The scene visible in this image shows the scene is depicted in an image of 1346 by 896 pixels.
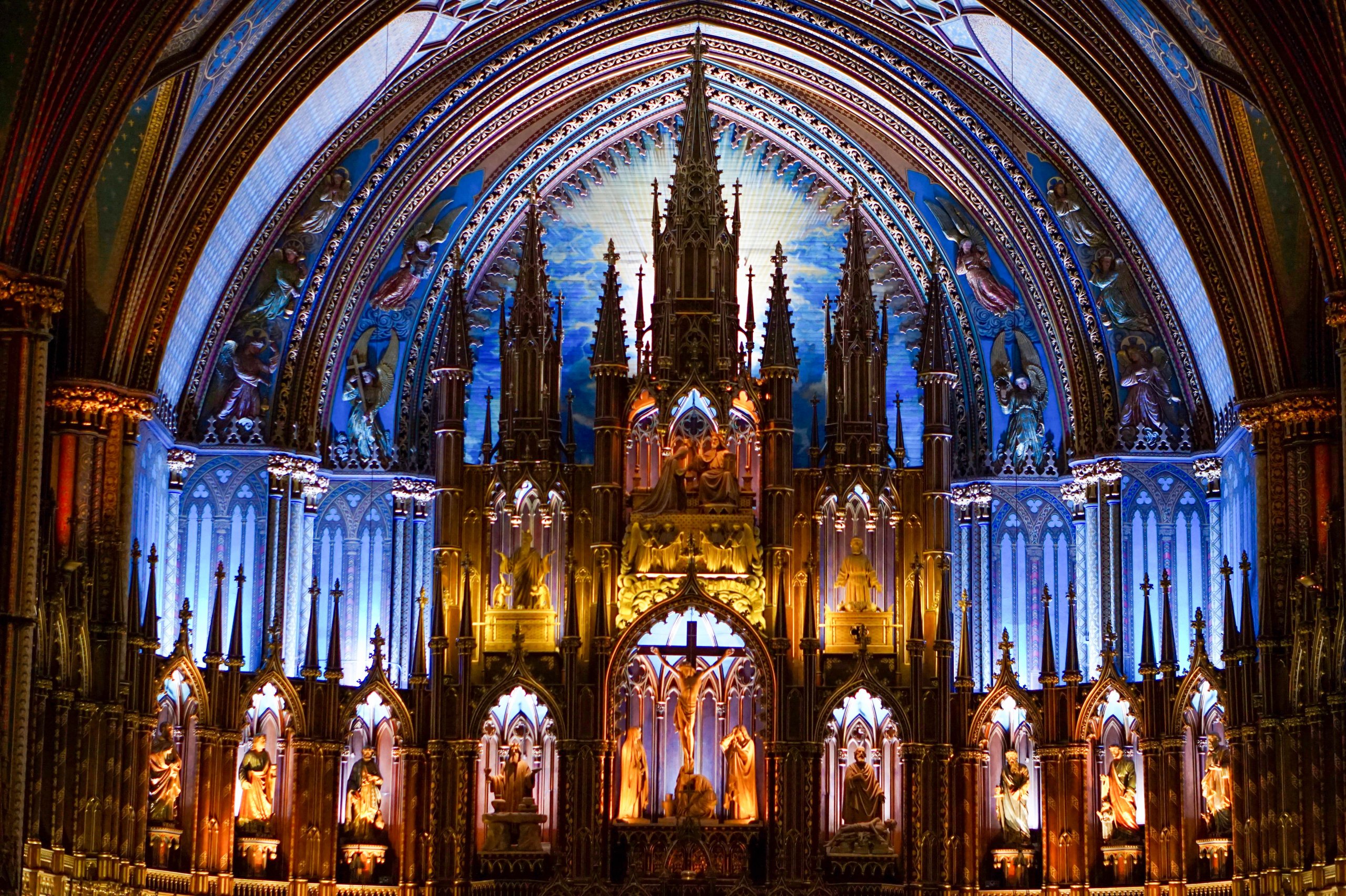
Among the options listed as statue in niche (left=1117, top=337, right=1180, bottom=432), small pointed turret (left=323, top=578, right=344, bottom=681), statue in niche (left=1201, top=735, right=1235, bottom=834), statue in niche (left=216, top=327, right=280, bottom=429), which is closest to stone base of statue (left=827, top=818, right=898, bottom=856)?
statue in niche (left=1201, top=735, right=1235, bottom=834)

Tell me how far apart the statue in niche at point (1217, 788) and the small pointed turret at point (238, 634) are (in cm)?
1351

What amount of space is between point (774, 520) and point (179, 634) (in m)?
8.60

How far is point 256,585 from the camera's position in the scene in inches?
1496

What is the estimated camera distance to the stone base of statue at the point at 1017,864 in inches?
1447

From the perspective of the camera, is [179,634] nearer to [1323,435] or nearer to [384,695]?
[384,695]

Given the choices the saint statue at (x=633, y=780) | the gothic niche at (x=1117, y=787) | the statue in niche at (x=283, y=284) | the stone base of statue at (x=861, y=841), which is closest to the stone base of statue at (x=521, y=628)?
the saint statue at (x=633, y=780)

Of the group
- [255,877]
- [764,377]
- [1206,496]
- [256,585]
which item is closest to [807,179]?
[764,377]

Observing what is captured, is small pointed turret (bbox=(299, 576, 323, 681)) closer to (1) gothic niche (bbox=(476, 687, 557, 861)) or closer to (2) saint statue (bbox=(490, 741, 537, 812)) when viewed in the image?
(1) gothic niche (bbox=(476, 687, 557, 861))

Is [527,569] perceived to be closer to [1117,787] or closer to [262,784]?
[262,784]

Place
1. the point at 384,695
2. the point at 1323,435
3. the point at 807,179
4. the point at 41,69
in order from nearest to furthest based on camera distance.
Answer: the point at 41,69 → the point at 1323,435 → the point at 384,695 → the point at 807,179

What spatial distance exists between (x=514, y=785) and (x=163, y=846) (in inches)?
197

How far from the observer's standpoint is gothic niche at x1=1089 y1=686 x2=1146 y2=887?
1432 inches

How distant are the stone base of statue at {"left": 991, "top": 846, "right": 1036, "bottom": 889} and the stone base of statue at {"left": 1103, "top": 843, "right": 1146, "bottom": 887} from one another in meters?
1.13

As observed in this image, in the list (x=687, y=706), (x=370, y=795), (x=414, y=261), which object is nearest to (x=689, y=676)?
(x=687, y=706)
